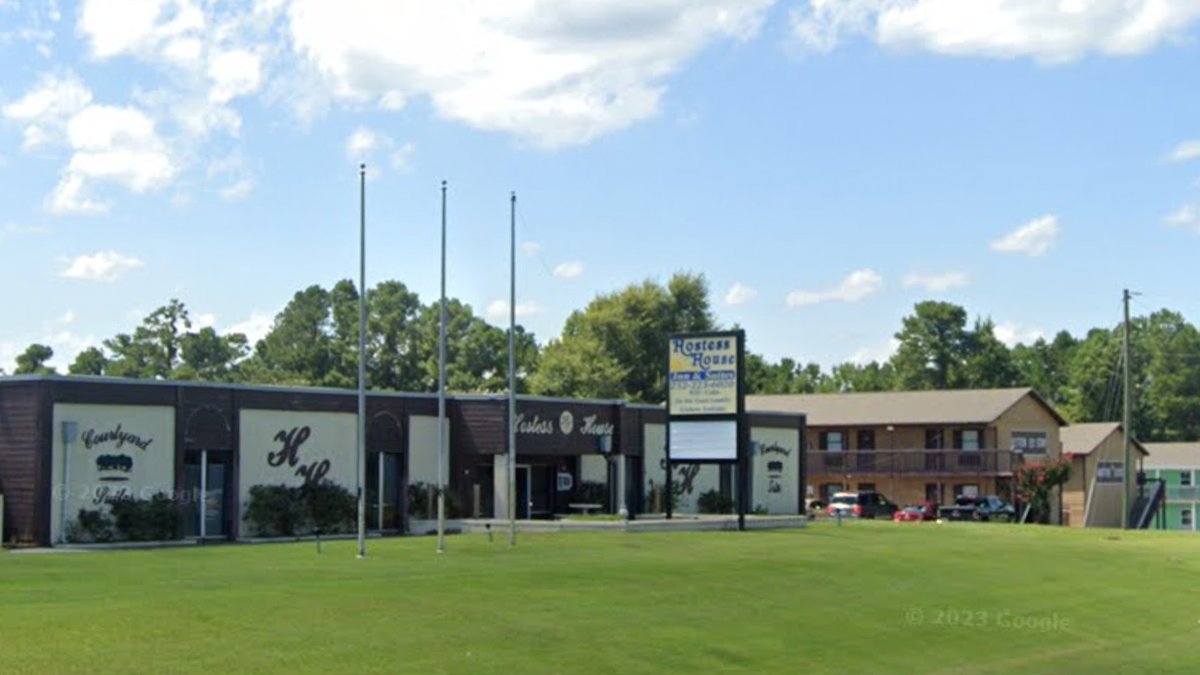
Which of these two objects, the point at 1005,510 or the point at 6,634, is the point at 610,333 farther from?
the point at 6,634

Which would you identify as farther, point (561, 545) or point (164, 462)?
point (164, 462)

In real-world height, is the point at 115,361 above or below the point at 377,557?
above

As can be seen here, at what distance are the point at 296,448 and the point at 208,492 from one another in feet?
10.2

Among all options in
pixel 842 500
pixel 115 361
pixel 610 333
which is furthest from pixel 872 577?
pixel 115 361

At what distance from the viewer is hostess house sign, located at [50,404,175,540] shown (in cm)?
3909

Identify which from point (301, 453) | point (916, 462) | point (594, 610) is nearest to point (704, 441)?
point (301, 453)

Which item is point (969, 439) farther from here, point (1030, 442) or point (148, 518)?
point (148, 518)

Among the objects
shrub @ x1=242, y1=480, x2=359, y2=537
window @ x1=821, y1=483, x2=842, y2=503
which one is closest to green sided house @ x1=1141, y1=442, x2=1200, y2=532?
window @ x1=821, y1=483, x2=842, y2=503

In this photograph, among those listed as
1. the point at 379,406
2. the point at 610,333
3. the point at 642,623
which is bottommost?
the point at 642,623

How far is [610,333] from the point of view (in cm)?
9875

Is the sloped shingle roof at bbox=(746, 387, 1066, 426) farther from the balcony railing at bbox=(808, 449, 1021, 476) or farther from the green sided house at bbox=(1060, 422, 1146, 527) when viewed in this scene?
the balcony railing at bbox=(808, 449, 1021, 476)

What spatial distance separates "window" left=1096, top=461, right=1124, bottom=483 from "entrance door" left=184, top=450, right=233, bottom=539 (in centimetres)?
5546

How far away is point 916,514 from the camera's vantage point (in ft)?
224

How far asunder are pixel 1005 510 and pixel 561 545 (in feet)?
130
